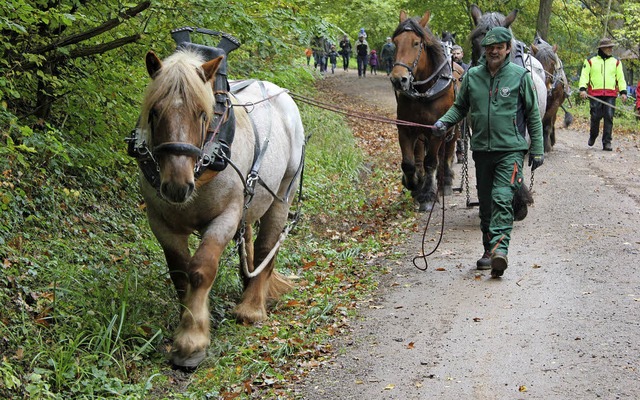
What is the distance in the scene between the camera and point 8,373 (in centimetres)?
443

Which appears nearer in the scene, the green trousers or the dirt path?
the dirt path

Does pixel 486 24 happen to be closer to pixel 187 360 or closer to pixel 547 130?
pixel 547 130

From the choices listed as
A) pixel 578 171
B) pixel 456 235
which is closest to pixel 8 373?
pixel 456 235

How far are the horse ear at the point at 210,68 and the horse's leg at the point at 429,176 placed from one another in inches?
233

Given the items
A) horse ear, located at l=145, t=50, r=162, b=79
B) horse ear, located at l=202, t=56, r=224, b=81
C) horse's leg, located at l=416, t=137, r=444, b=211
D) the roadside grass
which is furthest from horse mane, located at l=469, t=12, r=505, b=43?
horse ear, located at l=145, t=50, r=162, b=79

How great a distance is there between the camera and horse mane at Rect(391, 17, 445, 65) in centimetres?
1094

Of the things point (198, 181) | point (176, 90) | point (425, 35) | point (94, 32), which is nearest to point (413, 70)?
point (425, 35)

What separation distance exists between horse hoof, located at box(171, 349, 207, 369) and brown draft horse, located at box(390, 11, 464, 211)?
5649 millimetres

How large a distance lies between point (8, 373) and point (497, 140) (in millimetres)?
5160

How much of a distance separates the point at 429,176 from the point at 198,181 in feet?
20.3

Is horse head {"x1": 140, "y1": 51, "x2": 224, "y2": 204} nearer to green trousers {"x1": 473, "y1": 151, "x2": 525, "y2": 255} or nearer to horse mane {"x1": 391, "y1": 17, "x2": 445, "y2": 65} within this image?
green trousers {"x1": 473, "y1": 151, "x2": 525, "y2": 255}

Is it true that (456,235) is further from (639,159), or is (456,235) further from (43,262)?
(639,159)

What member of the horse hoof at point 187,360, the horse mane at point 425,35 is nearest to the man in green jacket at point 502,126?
the horse mane at point 425,35

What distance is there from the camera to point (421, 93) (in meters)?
11.1
